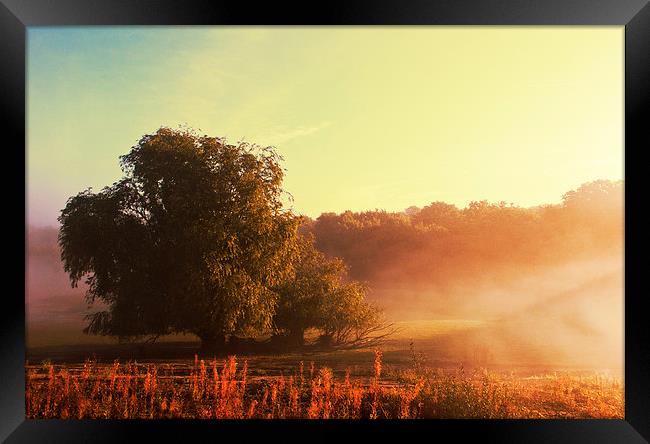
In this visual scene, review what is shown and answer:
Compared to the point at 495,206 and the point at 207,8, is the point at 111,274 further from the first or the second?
the point at 495,206

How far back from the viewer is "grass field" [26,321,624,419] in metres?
5.37

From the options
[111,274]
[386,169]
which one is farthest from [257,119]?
[111,274]

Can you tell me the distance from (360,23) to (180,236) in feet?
8.66

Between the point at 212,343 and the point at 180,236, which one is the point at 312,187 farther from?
the point at 212,343

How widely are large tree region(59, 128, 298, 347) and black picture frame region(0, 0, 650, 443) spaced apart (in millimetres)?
969

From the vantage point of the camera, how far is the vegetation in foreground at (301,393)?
5.35 meters

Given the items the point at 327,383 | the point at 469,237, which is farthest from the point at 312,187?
the point at 327,383

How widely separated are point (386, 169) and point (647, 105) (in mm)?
2278

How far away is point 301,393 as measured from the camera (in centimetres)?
548

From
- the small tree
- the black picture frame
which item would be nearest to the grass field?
the small tree

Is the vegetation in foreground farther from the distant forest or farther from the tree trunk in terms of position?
the distant forest

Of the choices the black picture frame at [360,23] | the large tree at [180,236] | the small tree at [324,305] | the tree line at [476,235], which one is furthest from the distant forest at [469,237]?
the black picture frame at [360,23]

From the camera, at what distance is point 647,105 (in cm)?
443

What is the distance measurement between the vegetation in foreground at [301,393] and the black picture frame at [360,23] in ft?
1.10
